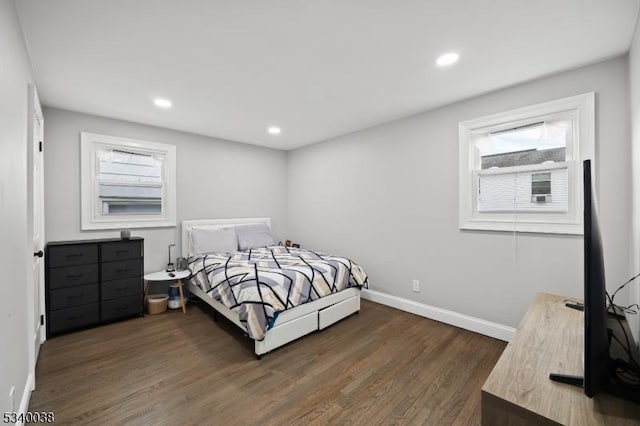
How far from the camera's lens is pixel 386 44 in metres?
1.95

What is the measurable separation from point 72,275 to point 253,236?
2.17m

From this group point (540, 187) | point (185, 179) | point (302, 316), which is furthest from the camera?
point (185, 179)

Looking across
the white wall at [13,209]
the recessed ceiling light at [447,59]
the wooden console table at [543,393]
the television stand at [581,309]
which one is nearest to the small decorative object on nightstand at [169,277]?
the white wall at [13,209]

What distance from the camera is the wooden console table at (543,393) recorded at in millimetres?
862

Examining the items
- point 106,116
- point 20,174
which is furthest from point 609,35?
point 106,116

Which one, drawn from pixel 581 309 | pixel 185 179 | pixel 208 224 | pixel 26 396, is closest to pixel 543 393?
pixel 581 309

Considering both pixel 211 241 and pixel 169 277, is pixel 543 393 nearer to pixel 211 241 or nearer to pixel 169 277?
pixel 169 277

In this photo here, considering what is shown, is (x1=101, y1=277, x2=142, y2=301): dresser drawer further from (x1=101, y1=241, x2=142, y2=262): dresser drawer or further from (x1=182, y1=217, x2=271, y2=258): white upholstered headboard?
(x1=182, y1=217, x2=271, y2=258): white upholstered headboard

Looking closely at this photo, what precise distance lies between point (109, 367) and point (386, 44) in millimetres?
3343

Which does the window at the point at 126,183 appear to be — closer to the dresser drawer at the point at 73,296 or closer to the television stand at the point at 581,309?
the dresser drawer at the point at 73,296

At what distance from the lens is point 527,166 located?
2.56 metres

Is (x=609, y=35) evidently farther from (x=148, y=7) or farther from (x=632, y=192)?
(x=148, y=7)

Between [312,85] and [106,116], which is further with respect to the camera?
[106,116]

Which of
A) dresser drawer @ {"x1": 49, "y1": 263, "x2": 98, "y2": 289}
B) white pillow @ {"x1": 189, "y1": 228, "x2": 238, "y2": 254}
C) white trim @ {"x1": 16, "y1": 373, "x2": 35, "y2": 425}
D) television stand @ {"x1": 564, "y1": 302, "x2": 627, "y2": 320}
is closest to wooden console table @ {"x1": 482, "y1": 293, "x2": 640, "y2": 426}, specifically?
television stand @ {"x1": 564, "y1": 302, "x2": 627, "y2": 320}
